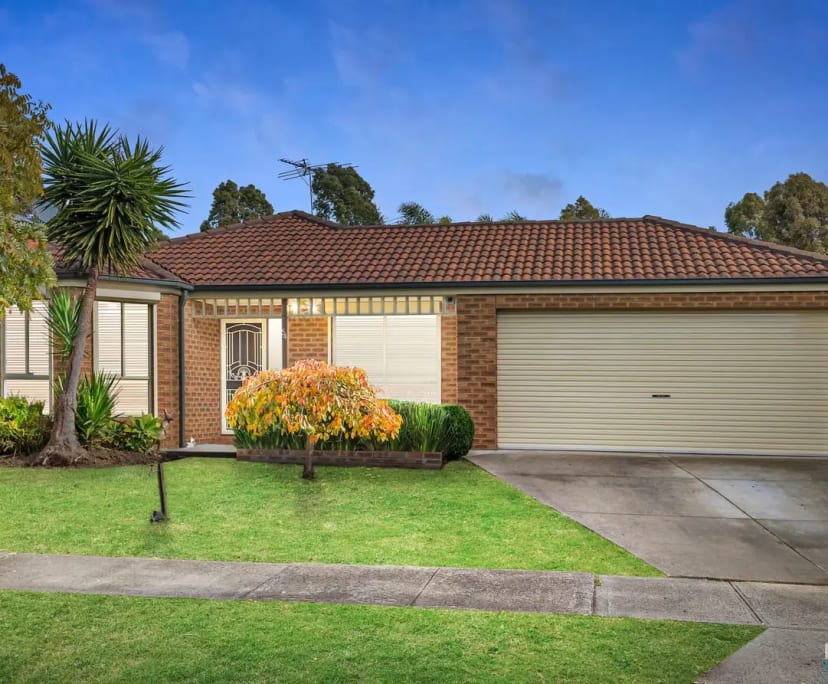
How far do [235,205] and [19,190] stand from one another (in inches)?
1405

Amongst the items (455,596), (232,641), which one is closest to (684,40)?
(455,596)

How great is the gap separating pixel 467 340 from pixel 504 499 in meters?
4.71

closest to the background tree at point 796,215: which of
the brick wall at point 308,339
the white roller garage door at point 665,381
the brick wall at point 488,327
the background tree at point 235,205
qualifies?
the white roller garage door at point 665,381

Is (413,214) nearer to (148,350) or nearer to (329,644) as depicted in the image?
(148,350)

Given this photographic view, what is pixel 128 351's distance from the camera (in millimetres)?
13938

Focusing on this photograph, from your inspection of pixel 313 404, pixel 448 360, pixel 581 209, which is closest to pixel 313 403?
pixel 313 404

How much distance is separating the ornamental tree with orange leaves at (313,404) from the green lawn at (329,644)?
482 cm

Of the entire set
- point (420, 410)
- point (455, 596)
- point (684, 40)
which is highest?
point (684, 40)

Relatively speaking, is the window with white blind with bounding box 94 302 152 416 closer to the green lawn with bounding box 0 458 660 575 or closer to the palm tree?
the palm tree

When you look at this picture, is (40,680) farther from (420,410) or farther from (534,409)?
(534,409)

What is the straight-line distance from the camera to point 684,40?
19.2 metres

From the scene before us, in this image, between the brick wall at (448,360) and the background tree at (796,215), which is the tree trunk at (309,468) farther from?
the background tree at (796,215)

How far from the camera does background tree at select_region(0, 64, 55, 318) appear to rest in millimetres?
6793

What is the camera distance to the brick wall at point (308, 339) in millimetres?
16047
